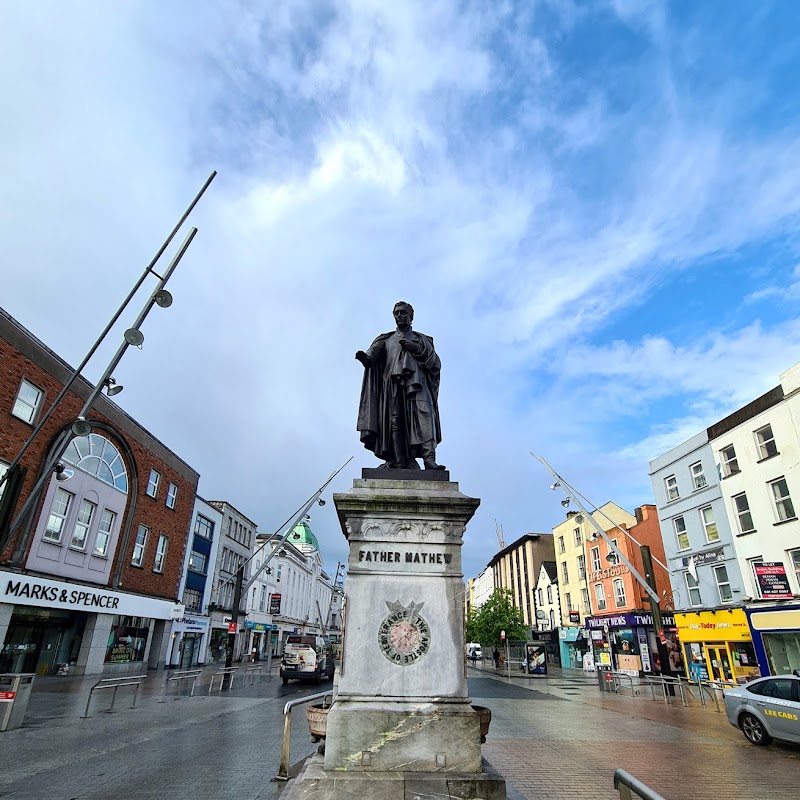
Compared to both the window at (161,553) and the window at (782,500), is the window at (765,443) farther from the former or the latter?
the window at (161,553)

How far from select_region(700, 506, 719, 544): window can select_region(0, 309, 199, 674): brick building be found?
91.9 feet

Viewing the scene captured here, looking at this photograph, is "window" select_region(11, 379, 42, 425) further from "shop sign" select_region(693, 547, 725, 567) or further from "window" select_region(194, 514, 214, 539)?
"shop sign" select_region(693, 547, 725, 567)

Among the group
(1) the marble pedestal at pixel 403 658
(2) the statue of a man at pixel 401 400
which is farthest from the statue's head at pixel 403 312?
(1) the marble pedestal at pixel 403 658

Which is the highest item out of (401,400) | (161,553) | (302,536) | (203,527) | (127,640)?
(302,536)

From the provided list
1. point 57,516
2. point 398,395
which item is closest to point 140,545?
point 57,516

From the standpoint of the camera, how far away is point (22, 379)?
20.5 m

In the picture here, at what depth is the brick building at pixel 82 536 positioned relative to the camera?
20.5m

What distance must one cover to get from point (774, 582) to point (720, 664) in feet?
22.2

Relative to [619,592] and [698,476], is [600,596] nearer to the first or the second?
[619,592]

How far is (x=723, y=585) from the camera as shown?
83.7ft

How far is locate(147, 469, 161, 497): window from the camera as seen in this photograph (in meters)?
30.3

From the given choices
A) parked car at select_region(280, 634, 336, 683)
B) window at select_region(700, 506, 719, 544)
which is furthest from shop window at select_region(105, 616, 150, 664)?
window at select_region(700, 506, 719, 544)

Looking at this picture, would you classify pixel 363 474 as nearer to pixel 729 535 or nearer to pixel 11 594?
pixel 11 594

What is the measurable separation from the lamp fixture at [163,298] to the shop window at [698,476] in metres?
26.8
